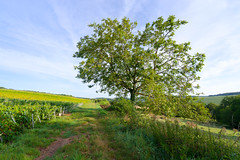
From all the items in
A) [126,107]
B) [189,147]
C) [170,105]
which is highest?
[170,105]

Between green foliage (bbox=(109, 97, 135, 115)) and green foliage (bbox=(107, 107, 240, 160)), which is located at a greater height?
green foliage (bbox=(109, 97, 135, 115))

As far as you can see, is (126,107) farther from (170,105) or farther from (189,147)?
(189,147)

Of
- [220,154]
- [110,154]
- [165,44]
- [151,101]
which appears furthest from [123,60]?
[220,154]

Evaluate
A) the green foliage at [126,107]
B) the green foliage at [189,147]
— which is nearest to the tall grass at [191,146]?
the green foliage at [189,147]

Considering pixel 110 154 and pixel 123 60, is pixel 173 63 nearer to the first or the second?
pixel 123 60

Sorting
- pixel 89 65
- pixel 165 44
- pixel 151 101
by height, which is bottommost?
pixel 151 101

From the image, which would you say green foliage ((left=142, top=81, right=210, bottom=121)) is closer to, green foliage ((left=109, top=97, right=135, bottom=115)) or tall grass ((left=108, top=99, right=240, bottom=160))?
green foliage ((left=109, top=97, right=135, bottom=115))

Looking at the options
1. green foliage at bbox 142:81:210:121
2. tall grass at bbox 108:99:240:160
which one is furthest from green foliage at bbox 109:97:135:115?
tall grass at bbox 108:99:240:160

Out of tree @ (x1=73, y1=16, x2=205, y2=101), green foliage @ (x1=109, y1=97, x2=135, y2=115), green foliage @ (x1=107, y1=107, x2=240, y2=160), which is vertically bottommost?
green foliage @ (x1=107, y1=107, x2=240, y2=160)

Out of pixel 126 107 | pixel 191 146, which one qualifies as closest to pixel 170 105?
pixel 126 107

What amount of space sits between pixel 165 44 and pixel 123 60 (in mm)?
6047

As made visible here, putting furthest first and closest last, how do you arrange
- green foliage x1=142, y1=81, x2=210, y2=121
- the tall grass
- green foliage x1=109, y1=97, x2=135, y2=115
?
green foliage x1=109, y1=97, x2=135, y2=115
green foliage x1=142, y1=81, x2=210, y2=121
the tall grass

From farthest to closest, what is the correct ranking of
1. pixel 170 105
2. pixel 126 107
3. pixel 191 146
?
pixel 170 105, pixel 126 107, pixel 191 146

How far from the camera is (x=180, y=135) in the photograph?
4059mm
